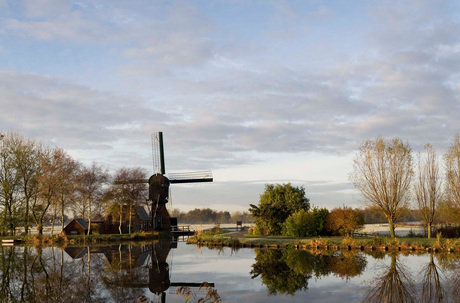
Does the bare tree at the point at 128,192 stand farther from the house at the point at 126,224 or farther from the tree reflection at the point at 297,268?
the tree reflection at the point at 297,268

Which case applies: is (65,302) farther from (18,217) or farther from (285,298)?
(18,217)

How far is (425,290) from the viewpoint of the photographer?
15.9 metres

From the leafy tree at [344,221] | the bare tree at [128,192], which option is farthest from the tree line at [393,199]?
the bare tree at [128,192]

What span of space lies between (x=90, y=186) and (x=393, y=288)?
44.5 meters

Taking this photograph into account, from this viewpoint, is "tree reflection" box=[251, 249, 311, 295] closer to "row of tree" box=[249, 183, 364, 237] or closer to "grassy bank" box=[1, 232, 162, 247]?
"row of tree" box=[249, 183, 364, 237]

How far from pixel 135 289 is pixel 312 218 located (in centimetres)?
2762

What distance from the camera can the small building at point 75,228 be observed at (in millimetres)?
56844

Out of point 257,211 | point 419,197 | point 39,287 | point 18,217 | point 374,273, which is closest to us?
point 39,287

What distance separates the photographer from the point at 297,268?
2205cm

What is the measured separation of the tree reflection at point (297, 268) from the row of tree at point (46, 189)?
104ft

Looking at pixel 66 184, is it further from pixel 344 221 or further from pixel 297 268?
pixel 297 268

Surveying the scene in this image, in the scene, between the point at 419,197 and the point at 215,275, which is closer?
the point at 215,275

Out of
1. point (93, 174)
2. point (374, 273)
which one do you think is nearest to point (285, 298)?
point (374, 273)

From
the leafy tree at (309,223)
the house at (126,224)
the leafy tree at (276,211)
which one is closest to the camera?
the leafy tree at (309,223)
